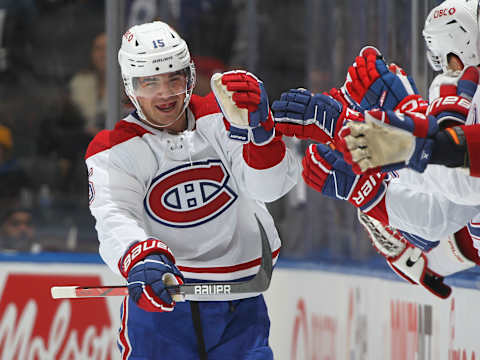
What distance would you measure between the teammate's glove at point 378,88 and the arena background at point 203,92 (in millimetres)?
401

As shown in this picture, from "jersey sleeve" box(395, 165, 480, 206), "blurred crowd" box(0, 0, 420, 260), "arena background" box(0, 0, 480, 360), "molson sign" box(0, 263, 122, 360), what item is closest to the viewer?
"jersey sleeve" box(395, 165, 480, 206)

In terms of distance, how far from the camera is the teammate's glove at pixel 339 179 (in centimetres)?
259

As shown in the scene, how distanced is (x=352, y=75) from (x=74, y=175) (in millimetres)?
3138

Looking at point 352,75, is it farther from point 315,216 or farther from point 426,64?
point 315,216

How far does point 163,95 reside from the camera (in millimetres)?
2668

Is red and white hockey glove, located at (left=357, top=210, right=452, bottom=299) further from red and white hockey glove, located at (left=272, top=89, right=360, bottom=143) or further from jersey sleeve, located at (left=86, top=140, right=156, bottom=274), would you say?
jersey sleeve, located at (left=86, top=140, right=156, bottom=274)

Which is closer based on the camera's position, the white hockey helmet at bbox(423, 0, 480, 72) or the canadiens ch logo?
the white hockey helmet at bbox(423, 0, 480, 72)

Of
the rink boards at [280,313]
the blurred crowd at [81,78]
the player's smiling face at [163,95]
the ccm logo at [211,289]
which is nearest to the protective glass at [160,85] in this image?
the player's smiling face at [163,95]

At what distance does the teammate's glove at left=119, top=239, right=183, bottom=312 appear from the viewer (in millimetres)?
2371

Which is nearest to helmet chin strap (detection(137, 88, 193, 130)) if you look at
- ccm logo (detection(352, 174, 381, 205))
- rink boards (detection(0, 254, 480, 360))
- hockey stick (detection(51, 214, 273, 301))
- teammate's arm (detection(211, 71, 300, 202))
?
teammate's arm (detection(211, 71, 300, 202))

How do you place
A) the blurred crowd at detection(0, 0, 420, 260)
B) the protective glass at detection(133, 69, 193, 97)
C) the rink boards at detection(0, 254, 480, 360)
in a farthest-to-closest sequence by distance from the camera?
1. the blurred crowd at detection(0, 0, 420, 260)
2. the rink boards at detection(0, 254, 480, 360)
3. the protective glass at detection(133, 69, 193, 97)

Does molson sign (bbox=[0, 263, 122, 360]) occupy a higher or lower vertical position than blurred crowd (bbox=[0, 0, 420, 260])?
lower

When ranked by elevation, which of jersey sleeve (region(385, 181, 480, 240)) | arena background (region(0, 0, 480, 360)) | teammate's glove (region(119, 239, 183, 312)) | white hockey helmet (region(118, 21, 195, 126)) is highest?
white hockey helmet (region(118, 21, 195, 126))

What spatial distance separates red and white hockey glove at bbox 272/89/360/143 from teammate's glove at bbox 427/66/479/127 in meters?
0.21
